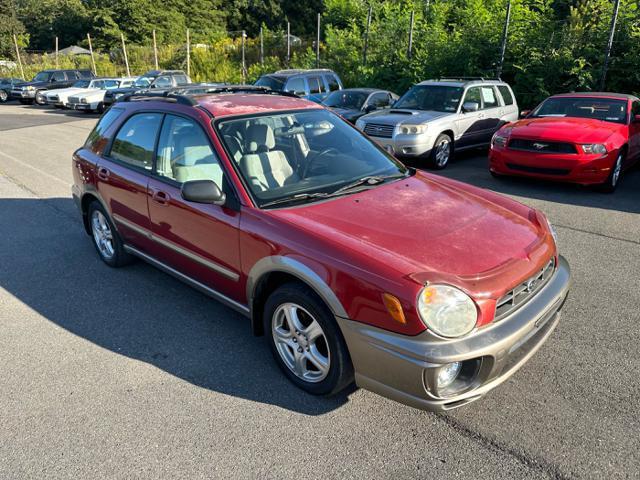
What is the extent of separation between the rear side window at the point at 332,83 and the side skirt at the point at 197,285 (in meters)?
12.3

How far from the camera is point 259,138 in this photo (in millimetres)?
3566

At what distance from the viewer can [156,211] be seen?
3.88 m

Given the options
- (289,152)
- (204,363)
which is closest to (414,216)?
(289,152)

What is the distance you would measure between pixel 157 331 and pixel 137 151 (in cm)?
156

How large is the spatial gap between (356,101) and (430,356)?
36.8 ft

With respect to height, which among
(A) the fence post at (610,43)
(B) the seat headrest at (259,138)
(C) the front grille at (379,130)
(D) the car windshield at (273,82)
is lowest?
(C) the front grille at (379,130)

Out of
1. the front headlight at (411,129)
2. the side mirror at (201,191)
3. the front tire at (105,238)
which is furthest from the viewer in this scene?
the front headlight at (411,129)

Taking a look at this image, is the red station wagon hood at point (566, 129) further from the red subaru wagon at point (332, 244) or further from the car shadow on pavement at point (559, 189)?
the red subaru wagon at point (332, 244)

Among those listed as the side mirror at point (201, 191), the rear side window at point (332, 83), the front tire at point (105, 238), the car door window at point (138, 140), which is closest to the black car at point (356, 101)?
the rear side window at point (332, 83)

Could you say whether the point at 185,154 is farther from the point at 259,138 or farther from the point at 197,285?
the point at 197,285

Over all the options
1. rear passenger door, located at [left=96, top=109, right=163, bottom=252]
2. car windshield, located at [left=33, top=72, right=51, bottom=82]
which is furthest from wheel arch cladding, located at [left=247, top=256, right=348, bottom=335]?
car windshield, located at [left=33, top=72, right=51, bottom=82]

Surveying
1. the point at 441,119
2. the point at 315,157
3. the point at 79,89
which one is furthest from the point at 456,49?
the point at 79,89

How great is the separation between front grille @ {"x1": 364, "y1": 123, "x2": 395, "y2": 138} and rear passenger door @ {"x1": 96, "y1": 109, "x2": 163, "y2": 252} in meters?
5.96

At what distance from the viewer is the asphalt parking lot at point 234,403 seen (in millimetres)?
2484
